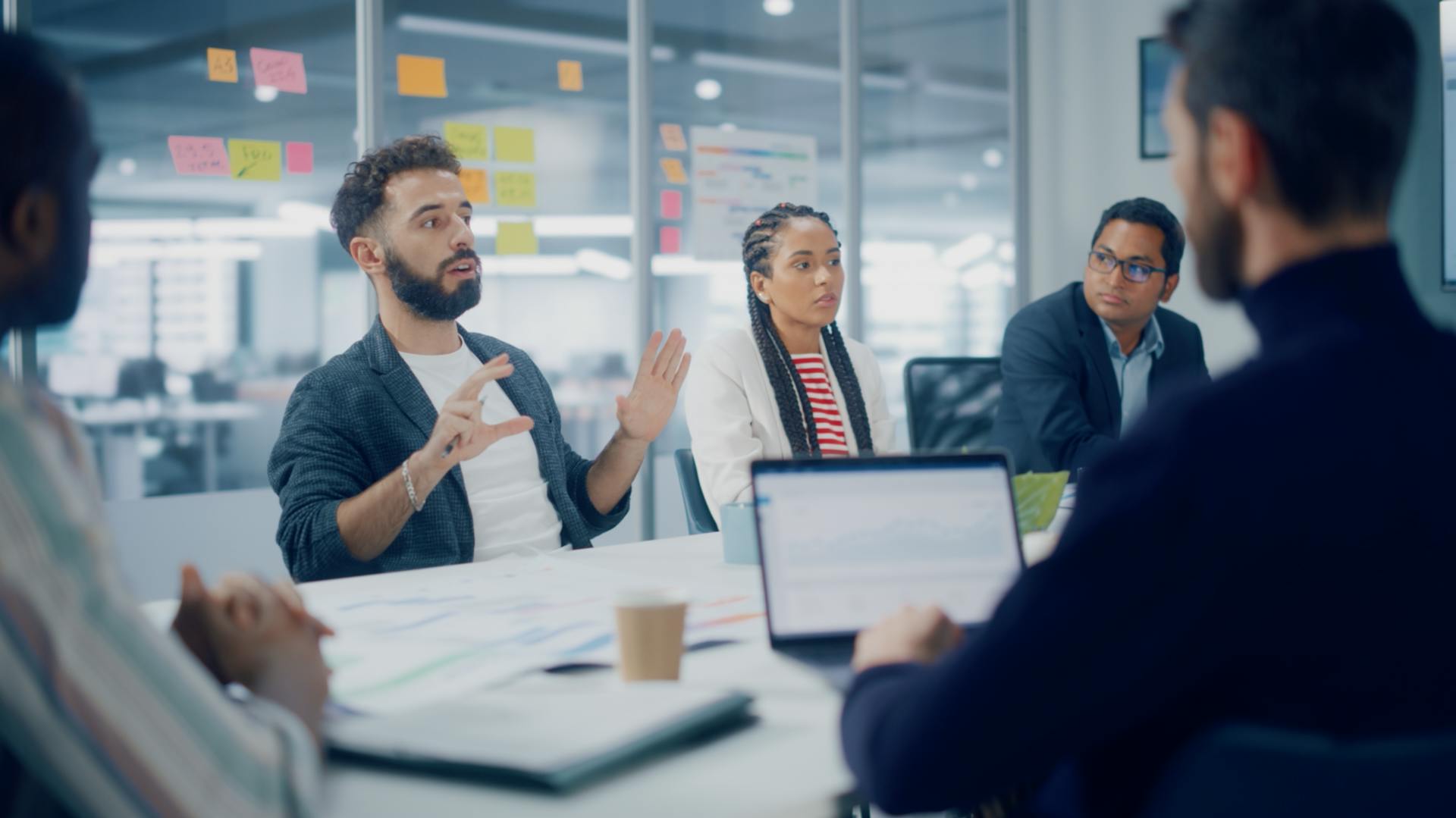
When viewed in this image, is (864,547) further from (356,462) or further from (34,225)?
(356,462)

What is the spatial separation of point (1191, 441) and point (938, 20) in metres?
4.81

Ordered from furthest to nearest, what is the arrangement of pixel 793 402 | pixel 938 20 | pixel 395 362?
pixel 938 20 < pixel 793 402 < pixel 395 362

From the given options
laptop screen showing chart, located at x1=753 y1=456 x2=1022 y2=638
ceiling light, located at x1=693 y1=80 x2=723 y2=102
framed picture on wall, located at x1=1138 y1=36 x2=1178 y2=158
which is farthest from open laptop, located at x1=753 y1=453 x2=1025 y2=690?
framed picture on wall, located at x1=1138 y1=36 x2=1178 y2=158

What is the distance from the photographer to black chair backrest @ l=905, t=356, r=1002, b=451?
335cm

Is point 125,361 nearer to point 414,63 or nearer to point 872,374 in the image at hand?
point 414,63

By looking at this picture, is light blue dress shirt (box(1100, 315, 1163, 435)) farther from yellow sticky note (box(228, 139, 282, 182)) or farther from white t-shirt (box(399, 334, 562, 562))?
yellow sticky note (box(228, 139, 282, 182))

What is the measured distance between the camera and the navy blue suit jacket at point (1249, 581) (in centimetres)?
75

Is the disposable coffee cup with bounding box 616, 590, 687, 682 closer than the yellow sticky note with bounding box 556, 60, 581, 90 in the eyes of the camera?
Yes

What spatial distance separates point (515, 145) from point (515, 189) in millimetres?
136

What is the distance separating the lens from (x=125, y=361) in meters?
3.16

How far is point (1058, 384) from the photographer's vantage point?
325 cm

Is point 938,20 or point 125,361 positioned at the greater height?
point 938,20

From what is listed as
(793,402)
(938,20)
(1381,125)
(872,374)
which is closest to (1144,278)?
(872,374)

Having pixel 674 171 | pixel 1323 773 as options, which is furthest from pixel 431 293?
pixel 1323 773
